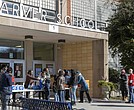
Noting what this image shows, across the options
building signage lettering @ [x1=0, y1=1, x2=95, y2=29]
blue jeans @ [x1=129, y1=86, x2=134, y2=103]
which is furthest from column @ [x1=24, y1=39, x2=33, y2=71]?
blue jeans @ [x1=129, y1=86, x2=134, y2=103]

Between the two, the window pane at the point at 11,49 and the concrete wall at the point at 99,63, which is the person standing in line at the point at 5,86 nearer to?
the window pane at the point at 11,49

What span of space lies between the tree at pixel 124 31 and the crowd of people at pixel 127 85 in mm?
4913

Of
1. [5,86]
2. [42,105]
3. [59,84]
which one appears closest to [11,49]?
[59,84]

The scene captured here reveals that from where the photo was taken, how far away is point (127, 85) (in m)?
18.9

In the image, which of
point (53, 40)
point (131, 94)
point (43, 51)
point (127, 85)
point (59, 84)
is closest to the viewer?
point (59, 84)

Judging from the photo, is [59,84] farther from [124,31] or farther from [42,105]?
[124,31]

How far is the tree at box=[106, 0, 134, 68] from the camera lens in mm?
23891

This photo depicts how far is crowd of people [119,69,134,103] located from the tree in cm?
491

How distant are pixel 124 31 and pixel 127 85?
6.39 m

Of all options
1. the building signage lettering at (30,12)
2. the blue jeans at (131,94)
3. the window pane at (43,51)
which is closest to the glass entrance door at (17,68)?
the window pane at (43,51)

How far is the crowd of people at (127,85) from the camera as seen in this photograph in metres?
17.7

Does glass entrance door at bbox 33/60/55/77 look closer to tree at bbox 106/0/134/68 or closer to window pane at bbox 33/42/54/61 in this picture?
window pane at bbox 33/42/54/61

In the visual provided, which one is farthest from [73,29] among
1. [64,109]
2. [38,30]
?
[64,109]

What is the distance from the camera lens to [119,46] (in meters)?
24.8
